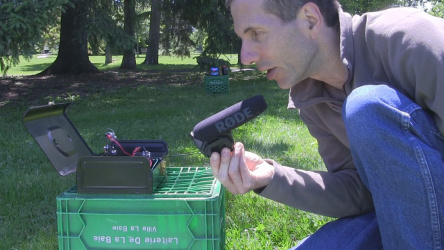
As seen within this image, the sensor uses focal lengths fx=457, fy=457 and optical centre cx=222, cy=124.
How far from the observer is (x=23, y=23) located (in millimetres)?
6516

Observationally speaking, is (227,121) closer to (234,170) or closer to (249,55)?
(234,170)

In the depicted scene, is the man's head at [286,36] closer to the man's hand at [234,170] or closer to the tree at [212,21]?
the man's hand at [234,170]

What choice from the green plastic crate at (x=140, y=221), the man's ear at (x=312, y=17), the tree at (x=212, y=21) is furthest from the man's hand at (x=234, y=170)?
the tree at (x=212, y=21)

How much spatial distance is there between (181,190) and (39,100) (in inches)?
309

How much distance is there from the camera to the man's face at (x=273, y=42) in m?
1.74

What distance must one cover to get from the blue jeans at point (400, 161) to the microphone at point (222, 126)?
331mm

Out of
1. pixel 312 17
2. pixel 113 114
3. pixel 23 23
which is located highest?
pixel 23 23

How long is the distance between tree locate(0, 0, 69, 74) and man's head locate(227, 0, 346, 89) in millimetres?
5558

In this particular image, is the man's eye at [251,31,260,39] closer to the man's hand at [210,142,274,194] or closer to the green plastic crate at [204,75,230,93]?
the man's hand at [210,142,274,194]

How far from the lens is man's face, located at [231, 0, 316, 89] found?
174 centimetres

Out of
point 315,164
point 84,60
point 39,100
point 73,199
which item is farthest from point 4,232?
point 84,60

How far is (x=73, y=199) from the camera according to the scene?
1.77 meters

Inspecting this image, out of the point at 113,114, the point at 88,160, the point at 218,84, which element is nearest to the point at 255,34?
the point at 88,160

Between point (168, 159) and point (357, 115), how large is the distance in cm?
214
